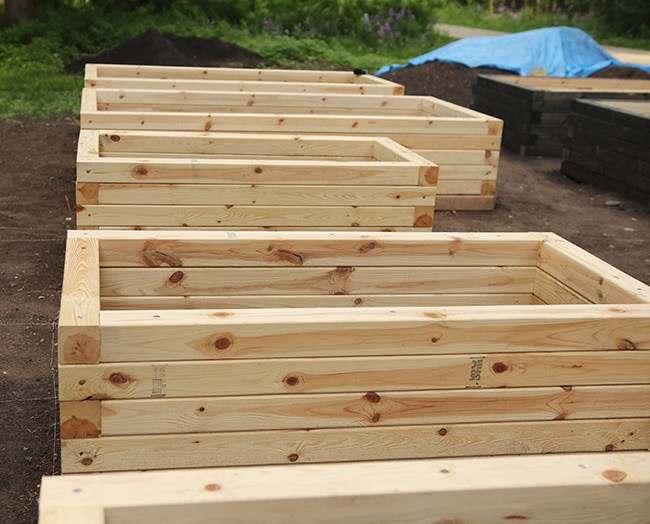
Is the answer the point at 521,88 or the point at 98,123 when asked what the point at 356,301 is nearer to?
the point at 98,123

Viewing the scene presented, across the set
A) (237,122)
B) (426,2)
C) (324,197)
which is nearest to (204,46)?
(426,2)

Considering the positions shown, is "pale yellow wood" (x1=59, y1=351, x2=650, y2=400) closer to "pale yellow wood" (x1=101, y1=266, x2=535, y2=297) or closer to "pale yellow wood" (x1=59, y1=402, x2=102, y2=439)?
"pale yellow wood" (x1=59, y1=402, x2=102, y2=439)

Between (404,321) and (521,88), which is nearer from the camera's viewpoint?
(404,321)

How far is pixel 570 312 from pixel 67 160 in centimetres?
715

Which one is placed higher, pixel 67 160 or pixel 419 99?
pixel 419 99

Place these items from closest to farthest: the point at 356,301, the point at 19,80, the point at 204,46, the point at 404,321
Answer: the point at 404,321
the point at 356,301
the point at 19,80
the point at 204,46

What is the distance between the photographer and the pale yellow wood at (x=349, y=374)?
2650 millimetres

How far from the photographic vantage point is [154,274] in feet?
11.3

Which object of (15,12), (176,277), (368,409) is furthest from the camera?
(15,12)

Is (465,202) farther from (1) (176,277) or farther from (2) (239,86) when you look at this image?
(1) (176,277)

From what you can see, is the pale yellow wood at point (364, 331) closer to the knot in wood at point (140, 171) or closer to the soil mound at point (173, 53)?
the knot in wood at point (140, 171)

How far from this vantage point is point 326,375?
2.80 metres

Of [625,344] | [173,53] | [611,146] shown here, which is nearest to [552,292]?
[625,344]

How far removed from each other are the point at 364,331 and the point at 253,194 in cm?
239
